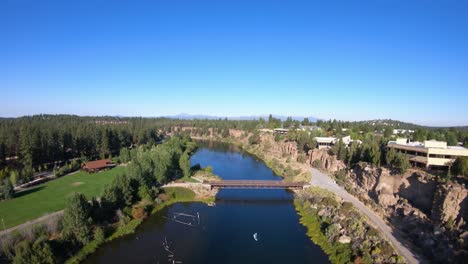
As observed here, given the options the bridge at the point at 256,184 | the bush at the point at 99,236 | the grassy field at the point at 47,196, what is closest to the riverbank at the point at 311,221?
the bridge at the point at 256,184

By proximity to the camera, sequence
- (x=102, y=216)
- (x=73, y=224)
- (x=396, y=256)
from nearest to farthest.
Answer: (x=396, y=256), (x=73, y=224), (x=102, y=216)

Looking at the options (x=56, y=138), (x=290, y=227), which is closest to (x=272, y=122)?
(x=56, y=138)

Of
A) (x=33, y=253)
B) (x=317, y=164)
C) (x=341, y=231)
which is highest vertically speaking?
(x=317, y=164)

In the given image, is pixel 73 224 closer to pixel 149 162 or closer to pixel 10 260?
pixel 10 260

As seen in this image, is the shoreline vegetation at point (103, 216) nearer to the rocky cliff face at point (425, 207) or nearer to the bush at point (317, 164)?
the rocky cliff face at point (425, 207)

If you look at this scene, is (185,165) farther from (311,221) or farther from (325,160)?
(325,160)

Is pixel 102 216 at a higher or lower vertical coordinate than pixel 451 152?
lower

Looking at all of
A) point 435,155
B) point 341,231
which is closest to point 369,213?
point 341,231
